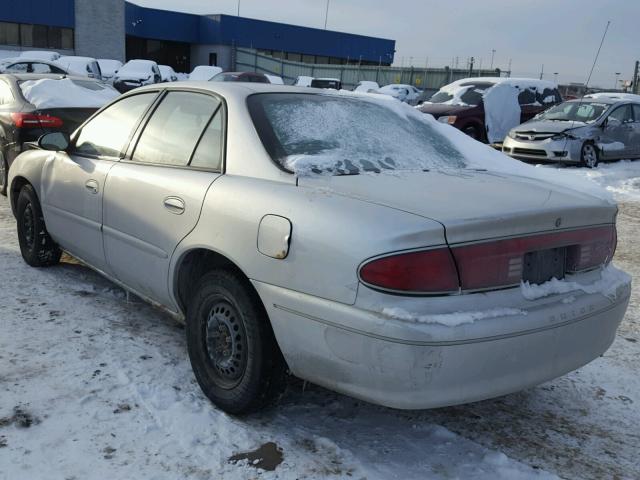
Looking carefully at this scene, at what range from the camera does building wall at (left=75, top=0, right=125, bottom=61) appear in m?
38.8

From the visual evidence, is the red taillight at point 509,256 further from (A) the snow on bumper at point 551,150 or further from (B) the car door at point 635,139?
(B) the car door at point 635,139

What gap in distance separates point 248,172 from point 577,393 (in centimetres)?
209

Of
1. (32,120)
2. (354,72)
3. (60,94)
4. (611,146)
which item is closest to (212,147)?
(32,120)

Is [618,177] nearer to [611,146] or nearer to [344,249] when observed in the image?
[611,146]

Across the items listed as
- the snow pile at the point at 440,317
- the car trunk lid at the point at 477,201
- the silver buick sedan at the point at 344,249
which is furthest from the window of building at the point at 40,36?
the snow pile at the point at 440,317

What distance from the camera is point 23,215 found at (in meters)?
5.04

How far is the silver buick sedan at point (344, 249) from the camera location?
90.1 inches

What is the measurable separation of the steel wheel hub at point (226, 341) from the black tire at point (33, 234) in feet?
8.01

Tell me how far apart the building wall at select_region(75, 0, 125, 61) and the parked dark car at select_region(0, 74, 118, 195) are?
34.1 meters

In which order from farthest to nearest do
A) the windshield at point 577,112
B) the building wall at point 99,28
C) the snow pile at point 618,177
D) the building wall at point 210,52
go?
the building wall at point 210,52, the building wall at point 99,28, the windshield at point 577,112, the snow pile at point 618,177

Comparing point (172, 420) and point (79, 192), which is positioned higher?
point (79, 192)

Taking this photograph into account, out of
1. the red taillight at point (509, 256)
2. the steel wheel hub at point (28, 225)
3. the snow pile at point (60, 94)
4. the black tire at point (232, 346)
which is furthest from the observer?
the snow pile at point (60, 94)

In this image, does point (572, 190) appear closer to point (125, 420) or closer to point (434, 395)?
point (434, 395)

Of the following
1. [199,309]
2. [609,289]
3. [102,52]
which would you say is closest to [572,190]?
[609,289]
